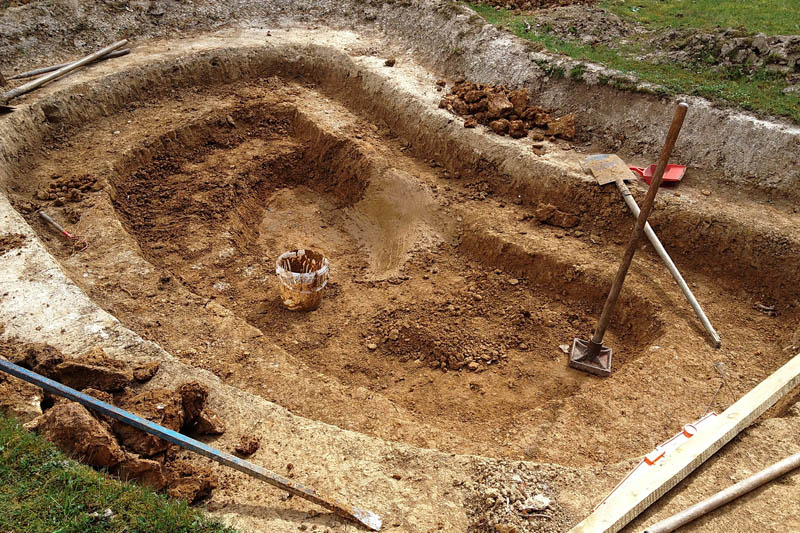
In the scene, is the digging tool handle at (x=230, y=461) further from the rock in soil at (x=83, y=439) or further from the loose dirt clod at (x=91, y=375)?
the loose dirt clod at (x=91, y=375)

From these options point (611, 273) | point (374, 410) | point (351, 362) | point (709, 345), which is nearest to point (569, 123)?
Result: point (611, 273)

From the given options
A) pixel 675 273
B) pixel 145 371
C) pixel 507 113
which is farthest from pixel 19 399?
pixel 507 113

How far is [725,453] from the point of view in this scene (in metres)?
4.42

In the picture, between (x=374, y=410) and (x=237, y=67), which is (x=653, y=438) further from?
(x=237, y=67)

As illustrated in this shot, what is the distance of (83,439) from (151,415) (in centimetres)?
63

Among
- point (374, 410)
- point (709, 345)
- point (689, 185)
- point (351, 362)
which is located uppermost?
point (689, 185)

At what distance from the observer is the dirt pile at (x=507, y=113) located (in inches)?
355

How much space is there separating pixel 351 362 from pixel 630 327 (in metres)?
3.73

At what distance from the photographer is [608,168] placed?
311 inches

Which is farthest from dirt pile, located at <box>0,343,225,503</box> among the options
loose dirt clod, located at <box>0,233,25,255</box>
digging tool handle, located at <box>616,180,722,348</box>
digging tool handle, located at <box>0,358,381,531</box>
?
digging tool handle, located at <box>616,180,722,348</box>

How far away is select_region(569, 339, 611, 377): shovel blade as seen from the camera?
628 cm

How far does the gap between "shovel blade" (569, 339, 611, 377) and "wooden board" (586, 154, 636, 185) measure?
2694 mm

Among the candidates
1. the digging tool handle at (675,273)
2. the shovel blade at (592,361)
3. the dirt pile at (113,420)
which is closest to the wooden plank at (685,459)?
the digging tool handle at (675,273)

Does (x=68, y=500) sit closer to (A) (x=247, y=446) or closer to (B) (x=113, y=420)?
(B) (x=113, y=420)
